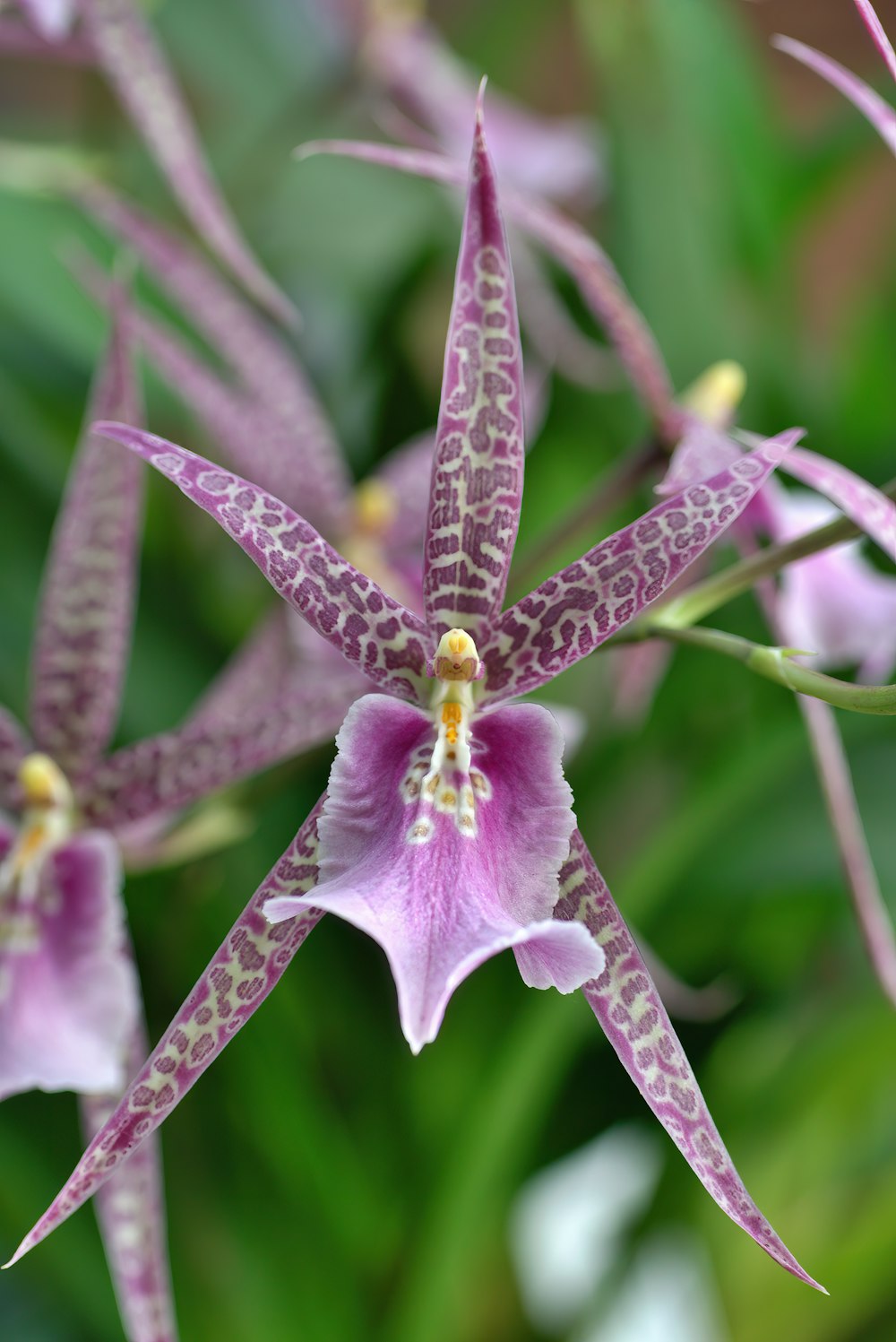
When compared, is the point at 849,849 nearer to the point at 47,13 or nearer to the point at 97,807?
the point at 97,807

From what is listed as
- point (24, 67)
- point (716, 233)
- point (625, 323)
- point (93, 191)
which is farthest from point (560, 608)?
point (24, 67)

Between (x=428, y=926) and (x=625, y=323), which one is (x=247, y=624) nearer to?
(x=625, y=323)

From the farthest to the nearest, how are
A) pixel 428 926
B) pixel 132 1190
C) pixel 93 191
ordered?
pixel 93 191, pixel 132 1190, pixel 428 926

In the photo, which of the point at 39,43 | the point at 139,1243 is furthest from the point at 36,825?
the point at 39,43

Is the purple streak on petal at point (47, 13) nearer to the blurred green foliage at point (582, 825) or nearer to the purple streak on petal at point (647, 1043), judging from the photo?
the blurred green foliage at point (582, 825)

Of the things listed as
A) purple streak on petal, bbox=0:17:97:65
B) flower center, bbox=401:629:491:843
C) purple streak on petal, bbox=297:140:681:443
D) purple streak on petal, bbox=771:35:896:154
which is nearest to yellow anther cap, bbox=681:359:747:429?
purple streak on petal, bbox=297:140:681:443
